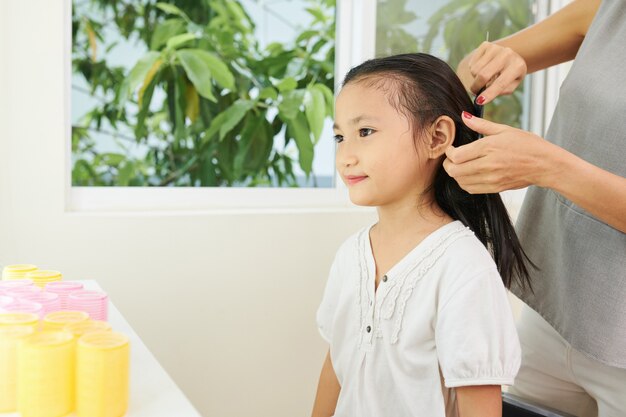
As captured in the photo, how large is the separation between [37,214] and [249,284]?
2.23 ft

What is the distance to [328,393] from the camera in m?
1.32

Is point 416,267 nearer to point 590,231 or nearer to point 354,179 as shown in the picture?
point 354,179

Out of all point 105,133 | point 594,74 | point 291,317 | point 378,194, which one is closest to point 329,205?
point 291,317

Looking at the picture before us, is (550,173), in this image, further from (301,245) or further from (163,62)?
(163,62)

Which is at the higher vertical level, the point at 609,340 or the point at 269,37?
the point at 269,37

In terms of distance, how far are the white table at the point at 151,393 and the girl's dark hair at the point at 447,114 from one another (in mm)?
635

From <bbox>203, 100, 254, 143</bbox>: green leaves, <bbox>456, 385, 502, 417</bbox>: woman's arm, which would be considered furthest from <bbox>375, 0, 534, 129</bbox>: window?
<bbox>456, 385, 502, 417</bbox>: woman's arm

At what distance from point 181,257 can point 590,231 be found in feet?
3.95

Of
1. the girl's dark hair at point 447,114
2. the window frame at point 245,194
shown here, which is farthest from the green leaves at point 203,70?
the girl's dark hair at point 447,114

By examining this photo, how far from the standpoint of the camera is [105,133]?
2406 mm

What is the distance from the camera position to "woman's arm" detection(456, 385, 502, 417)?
1.04m

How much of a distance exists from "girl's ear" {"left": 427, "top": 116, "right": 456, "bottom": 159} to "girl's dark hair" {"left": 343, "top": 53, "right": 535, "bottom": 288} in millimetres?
16

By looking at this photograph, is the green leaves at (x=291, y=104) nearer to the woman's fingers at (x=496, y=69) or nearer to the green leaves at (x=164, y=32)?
the green leaves at (x=164, y=32)

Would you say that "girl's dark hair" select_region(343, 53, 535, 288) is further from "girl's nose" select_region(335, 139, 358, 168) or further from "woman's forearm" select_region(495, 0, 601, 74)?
"woman's forearm" select_region(495, 0, 601, 74)
